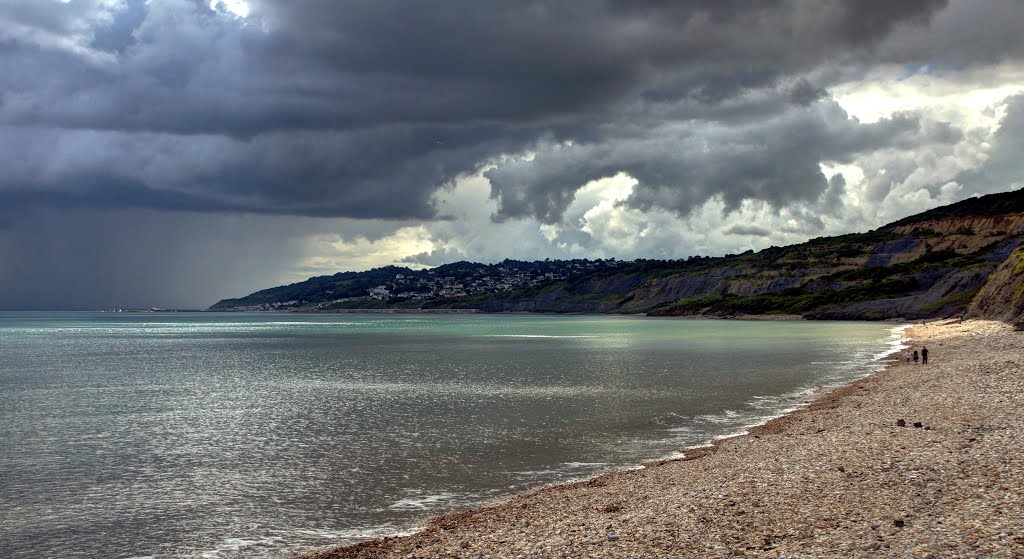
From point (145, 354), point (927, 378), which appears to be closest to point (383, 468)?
point (927, 378)

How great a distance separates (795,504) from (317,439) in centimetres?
2344

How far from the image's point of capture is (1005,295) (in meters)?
109

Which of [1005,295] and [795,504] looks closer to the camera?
[795,504]

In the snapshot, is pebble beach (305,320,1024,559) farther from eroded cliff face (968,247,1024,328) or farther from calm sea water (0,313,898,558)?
eroded cliff face (968,247,1024,328)

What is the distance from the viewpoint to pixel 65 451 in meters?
30.7

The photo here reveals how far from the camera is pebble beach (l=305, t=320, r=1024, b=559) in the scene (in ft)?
44.8

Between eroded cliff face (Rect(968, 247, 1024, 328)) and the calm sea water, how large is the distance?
150 feet

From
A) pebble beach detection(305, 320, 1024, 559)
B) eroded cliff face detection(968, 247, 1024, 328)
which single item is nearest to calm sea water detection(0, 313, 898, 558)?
pebble beach detection(305, 320, 1024, 559)

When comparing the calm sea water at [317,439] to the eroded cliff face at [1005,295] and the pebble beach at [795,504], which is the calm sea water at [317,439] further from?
the eroded cliff face at [1005,295]

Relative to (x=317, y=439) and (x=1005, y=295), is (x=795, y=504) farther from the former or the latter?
(x=1005, y=295)

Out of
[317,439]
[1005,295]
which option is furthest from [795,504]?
[1005,295]

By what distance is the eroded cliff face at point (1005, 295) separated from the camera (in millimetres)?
100188

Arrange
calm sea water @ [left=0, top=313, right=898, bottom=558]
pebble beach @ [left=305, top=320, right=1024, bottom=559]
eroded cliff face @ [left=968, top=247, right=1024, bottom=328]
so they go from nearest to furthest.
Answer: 1. pebble beach @ [left=305, top=320, right=1024, bottom=559]
2. calm sea water @ [left=0, top=313, right=898, bottom=558]
3. eroded cliff face @ [left=968, top=247, right=1024, bottom=328]

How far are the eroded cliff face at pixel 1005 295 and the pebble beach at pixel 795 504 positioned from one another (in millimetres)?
87152
